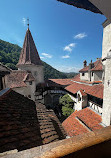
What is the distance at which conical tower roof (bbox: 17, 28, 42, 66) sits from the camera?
16.4m

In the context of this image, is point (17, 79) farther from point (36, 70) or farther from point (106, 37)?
point (106, 37)

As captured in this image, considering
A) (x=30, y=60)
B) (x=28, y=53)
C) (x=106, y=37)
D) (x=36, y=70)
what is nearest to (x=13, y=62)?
(x=28, y=53)

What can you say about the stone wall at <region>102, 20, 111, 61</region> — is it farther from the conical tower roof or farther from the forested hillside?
the forested hillside

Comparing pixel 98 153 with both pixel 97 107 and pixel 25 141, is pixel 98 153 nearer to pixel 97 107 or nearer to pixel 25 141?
pixel 25 141

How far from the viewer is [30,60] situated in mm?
16438

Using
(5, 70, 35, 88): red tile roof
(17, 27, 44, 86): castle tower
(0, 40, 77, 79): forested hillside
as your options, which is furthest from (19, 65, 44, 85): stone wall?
(0, 40, 77, 79): forested hillside

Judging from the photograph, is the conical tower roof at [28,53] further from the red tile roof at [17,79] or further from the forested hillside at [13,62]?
the forested hillside at [13,62]

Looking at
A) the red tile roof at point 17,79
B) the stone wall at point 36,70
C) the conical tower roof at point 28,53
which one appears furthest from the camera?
the conical tower roof at point 28,53

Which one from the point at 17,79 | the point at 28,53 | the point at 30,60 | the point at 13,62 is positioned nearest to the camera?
the point at 17,79

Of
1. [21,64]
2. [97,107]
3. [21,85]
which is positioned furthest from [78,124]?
[21,64]

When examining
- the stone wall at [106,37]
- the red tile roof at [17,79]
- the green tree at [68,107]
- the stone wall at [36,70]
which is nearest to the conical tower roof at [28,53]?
the stone wall at [36,70]

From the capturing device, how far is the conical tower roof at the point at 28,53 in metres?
16.4

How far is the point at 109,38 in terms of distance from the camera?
3900 mm

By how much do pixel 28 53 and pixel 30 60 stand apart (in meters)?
2.06
